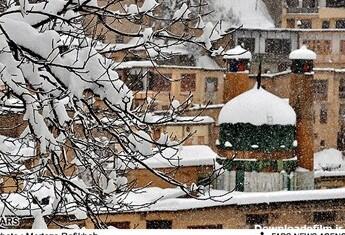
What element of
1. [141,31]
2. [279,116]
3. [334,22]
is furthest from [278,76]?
[141,31]

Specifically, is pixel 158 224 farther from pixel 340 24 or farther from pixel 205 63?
pixel 340 24

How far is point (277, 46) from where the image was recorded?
42094 millimetres

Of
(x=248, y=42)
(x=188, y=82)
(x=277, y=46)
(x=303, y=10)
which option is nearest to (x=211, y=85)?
(x=188, y=82)

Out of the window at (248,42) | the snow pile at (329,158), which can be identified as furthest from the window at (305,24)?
the snow pile at (329,158)

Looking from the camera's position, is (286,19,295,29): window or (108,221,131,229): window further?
(286,19,295,29): window

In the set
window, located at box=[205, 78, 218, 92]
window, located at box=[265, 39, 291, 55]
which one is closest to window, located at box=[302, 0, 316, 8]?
window, located at box=[265, 39, 291, 55]

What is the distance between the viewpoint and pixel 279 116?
73.2ft

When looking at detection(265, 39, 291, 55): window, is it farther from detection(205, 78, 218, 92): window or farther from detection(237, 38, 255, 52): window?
detection(205, 78, 218, 92): window

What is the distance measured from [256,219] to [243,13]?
24.5 meters

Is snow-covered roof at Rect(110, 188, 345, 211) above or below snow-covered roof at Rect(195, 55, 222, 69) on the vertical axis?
below

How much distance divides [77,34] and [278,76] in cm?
3406

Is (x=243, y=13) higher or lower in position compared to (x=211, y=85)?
higher

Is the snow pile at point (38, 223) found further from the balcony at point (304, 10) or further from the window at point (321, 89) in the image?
the balcony at point (304, 10)

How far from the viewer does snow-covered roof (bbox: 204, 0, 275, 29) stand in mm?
42438
